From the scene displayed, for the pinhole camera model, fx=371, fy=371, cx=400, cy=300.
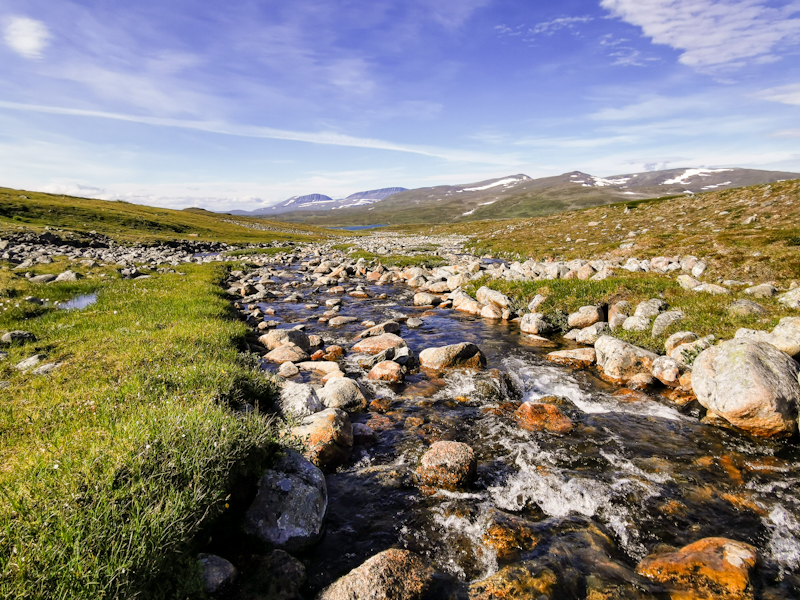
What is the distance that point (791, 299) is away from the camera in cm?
1395

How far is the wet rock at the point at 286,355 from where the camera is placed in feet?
48.3

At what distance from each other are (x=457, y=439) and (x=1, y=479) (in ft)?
27.5

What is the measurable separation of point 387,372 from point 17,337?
12.2 m

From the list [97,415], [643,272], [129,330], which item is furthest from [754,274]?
[129,330]

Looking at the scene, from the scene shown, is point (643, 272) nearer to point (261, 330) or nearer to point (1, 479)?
point (261, 330)

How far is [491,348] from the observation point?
16812 millimetres

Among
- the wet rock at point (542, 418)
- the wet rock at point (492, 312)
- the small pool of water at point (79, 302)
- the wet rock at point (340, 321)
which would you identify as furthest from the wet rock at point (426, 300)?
the small pool of water at point (79, 302)

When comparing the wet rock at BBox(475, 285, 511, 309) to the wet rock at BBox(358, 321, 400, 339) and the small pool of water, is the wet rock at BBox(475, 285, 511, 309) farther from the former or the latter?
the small pool of water

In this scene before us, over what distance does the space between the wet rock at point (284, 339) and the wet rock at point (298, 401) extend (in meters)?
5.92

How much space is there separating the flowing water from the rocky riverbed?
0.04 metres

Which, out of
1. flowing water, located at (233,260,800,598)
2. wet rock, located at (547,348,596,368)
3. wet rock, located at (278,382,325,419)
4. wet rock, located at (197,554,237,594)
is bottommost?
flowing water, located at (233,260,800,598)

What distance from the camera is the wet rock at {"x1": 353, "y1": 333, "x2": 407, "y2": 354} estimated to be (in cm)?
1599

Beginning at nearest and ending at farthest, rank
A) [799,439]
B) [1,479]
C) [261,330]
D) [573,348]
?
[1,479] < [799,439] < [573,348] < [261,330]

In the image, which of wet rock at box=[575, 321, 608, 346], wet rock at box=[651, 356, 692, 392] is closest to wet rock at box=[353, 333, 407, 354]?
wet rock at box=[575, 321, 608, 346]
